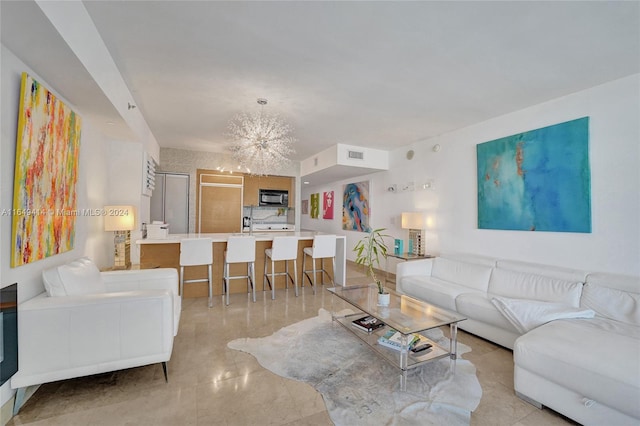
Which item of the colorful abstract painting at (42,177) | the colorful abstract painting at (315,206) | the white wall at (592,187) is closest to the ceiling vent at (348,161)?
the white wall at (592,187)

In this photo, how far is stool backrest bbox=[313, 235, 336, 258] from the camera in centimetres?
429

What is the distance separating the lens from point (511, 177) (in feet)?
11.3

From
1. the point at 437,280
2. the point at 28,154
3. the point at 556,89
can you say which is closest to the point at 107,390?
the point at 28,154

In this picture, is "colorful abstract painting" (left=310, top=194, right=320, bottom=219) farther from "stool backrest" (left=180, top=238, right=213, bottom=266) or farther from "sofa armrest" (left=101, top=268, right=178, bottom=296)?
"sofa armrest" (left=101, top=268, right=178, bottom=296)

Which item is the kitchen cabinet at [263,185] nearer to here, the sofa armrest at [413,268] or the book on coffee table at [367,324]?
the sofa armrest at [413,268]

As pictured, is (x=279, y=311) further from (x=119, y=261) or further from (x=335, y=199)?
(x=335, y=199)

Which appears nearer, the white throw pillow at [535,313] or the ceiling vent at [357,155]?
the white throw pillow at [535,313]

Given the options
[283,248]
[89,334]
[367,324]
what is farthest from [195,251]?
[367,324]

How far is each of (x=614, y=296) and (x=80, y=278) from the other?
4.37m

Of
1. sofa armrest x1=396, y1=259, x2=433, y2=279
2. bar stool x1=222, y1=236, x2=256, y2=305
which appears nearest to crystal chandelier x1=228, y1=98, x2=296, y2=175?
bar stool x1=222, y1=236, x2=256, y2=305

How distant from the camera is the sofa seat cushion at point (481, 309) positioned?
8.39 feet

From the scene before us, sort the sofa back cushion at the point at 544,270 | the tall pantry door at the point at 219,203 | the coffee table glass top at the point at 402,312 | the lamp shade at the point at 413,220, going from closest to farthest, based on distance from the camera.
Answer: the coffee table glass top at the point at 402,312 < the sofa back cushion at the point at 544,270 < the lamp shade at the point at 413,220 < the tall pantry door at the point at 219,203

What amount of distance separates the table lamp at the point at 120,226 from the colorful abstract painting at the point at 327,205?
5194 millimetres

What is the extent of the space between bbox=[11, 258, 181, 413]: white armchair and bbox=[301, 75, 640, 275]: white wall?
12.7 feet
